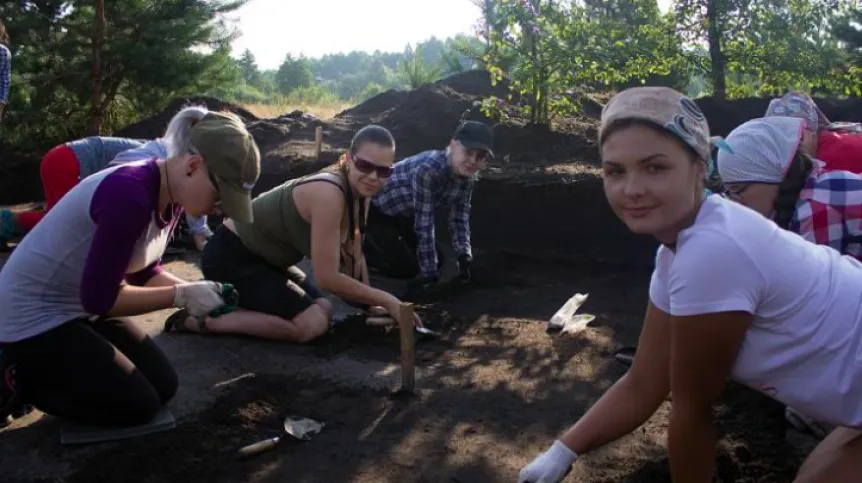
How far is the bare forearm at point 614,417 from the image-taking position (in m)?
2.15

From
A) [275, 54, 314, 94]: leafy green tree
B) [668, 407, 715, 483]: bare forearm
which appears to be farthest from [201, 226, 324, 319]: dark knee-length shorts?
[275, 54, 314, 94]: leafy green tree

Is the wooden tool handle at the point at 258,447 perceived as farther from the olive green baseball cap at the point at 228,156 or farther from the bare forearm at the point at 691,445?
the bare forearm at the point at 691,445

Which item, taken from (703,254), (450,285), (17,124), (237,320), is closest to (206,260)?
(237,320)

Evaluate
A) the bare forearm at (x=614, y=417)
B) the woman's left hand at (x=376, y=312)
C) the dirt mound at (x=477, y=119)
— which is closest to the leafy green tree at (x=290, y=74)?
the dirt mound at (x=477, y=119)

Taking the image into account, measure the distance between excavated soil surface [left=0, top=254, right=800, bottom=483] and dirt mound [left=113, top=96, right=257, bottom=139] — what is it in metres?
8.60

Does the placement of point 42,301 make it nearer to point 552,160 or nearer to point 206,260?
point 206,260

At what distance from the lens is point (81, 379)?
2887mm

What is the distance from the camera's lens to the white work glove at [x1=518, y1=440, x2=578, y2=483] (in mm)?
2104

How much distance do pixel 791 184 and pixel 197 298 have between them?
2440 mm

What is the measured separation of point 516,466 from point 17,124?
10.9m

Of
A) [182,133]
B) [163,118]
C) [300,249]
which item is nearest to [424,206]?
[300,249]

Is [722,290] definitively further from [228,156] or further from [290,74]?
[290,74]

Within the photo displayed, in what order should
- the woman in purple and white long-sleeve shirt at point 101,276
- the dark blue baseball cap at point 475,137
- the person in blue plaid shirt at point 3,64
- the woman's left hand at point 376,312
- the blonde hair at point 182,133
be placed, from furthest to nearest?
the dark blue baseball cap at point 475,137 → the person in blue plaid shirt at point 3,64 → the woman's left hand at point 376,312 → the blonde hair at point 182,133 → the woman in purple and white long-sleeve shirt at point 101,276

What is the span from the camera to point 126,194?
2.67m
